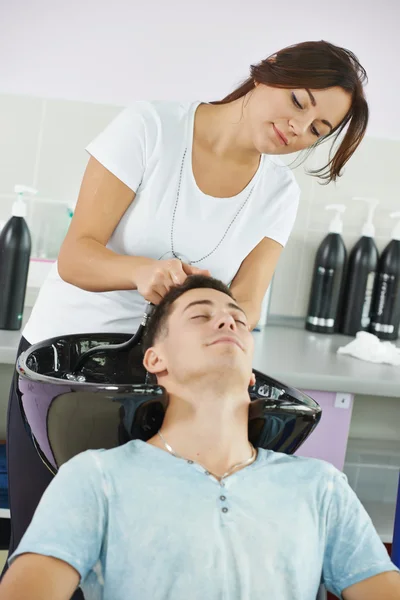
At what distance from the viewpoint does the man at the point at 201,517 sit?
3.36 feet

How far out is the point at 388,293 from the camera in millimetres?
2494

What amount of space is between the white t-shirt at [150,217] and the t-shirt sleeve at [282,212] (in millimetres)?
40

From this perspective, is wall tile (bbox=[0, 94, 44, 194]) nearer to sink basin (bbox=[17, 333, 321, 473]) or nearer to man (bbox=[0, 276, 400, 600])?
sink basin (bbox=[17, 333, 321, 473])

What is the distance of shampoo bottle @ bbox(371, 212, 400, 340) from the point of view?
2486 mm

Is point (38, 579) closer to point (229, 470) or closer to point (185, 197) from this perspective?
point (229, 470)

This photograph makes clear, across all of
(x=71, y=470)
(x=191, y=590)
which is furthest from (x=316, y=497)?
(x=71, y=470)

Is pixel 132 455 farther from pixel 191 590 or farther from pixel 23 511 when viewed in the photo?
pixel 23 511

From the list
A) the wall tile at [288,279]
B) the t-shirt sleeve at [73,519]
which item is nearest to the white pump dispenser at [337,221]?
the wall tile at [288,279]

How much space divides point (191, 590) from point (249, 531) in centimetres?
11

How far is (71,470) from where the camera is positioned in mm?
1067

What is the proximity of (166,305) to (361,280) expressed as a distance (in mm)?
1305

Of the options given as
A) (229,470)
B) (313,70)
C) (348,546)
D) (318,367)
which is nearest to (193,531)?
(229,470)

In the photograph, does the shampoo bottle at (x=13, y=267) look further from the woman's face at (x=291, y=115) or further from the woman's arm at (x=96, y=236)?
the woman's face at (x=291, y=115)

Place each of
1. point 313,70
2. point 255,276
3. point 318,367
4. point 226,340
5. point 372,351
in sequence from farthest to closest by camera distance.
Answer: point 372,351 → point 318,367 → point 255,276 → point 313,70 → point 226,340
